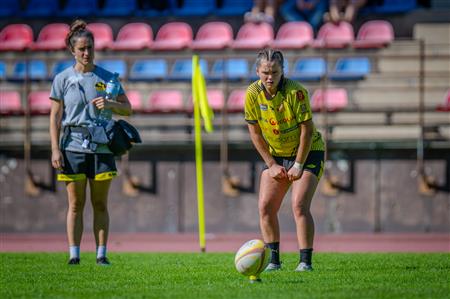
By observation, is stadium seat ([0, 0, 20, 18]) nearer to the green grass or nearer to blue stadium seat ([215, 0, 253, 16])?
blue stadium seat ([215, 0, 253, 16])

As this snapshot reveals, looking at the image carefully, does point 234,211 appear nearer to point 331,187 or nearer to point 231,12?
point 331,187

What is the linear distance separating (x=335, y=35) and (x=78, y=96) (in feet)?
39.1

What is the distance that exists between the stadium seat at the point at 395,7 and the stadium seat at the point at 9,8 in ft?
26.9

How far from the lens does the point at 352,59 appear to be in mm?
21703

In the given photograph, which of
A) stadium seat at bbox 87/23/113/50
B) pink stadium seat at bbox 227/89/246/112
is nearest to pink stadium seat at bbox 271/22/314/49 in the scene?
pink stadium seat at bbox 227/89/246/112

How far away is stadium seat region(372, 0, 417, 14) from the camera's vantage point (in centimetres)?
2350

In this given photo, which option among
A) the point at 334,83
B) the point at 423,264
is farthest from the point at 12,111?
the point at 423,264

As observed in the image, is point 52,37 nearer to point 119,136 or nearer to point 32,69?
point 32,69

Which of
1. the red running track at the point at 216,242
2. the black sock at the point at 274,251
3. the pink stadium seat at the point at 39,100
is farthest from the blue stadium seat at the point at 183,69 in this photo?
the black sock at the point at 274,251

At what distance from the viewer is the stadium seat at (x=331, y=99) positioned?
2023 cm

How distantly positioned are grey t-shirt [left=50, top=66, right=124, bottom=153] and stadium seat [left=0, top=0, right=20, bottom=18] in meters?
14.4

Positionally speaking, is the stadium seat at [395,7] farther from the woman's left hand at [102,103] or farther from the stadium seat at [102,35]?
the woman's left hand at [102,103]

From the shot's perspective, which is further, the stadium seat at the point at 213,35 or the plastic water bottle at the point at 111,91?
the stadium seat at the point at 213,35

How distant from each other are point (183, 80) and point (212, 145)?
2619mm
